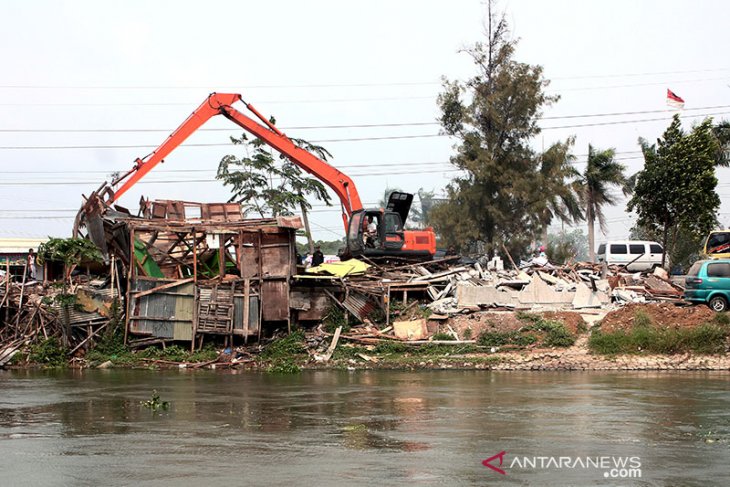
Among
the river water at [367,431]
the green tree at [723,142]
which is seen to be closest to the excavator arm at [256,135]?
the river water at [367,431]

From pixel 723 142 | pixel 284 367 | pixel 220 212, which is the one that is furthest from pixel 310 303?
pixel 723 142

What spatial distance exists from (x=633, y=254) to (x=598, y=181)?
25.5 ft

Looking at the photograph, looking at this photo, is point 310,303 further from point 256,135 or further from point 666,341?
point 666,341

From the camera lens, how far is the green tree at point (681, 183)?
35719mm

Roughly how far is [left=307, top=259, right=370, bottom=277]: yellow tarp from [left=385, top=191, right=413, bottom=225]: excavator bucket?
10.3ft

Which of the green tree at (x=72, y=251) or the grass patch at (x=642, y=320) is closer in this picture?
the grass patch at (x=642, y=320)

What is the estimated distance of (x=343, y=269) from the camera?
88.4ft

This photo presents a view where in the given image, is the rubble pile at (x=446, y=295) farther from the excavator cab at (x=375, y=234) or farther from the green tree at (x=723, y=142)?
the green tree at (x=723, y=142)

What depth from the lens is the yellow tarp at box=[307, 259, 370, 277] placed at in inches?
1044

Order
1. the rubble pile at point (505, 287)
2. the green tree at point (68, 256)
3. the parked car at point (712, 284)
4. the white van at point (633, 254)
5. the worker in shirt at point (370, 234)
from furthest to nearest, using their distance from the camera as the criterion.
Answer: the white van at point (633, 254) → the worker in shirt at point (370, 234) → the rubble pile at point (505, 287) → the parked car at point (712, 284) → the green tree at point (68, 256)

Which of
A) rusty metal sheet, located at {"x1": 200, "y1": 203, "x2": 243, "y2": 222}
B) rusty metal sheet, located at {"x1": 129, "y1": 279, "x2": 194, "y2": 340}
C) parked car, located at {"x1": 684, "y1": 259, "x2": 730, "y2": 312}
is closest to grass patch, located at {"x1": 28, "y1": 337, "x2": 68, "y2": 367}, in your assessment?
rusty metal sheet, located at {"x1": 129, "y1": 279, "x2": 194, "y2": 340}

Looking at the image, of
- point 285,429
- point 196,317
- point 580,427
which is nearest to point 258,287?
point 196,317

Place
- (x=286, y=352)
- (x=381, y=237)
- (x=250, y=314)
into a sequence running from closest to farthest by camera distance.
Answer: (x=286, y=352)
(x=250, y=314)
(x=381, y=237)

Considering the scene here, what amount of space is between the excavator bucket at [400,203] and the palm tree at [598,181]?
19654mm
